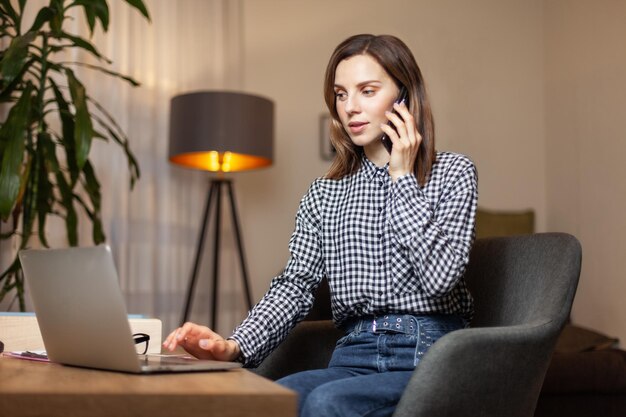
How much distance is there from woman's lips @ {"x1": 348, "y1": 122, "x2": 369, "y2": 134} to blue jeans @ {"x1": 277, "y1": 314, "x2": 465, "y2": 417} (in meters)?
0.40

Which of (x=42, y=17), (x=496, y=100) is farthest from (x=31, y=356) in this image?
(x=496, y=100)

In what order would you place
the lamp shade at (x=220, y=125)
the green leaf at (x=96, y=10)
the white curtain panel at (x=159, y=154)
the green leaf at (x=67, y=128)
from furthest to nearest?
the white curtain panel at (x=159, y=154)
the lamp shade at (x=220, y=125)
the green leaf at (x=67, y=128)
the green leaf at (x=96, y=10)

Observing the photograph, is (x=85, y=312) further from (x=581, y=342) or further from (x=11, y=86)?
(x=581, y=342)

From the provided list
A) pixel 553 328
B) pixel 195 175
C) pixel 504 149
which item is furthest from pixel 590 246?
pixel 553 328

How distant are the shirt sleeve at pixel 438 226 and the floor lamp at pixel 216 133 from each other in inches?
86.2

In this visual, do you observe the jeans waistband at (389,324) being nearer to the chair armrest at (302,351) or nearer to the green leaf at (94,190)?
the chair armrest at (302,351)

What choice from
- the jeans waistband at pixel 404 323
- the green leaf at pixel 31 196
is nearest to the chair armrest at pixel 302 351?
the jeans waistband at pixel 404 323

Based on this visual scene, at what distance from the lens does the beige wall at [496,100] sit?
4.01 meters

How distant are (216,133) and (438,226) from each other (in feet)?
7.56

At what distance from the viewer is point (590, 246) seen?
406cm

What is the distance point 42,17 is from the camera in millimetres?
2691

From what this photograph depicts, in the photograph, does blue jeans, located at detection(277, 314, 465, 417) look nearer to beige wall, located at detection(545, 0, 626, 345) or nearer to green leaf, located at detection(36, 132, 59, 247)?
green leaf, located at detection(36, 132, 59, 247)

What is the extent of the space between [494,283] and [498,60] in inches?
130

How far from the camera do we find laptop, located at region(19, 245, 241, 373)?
3.29 ft
